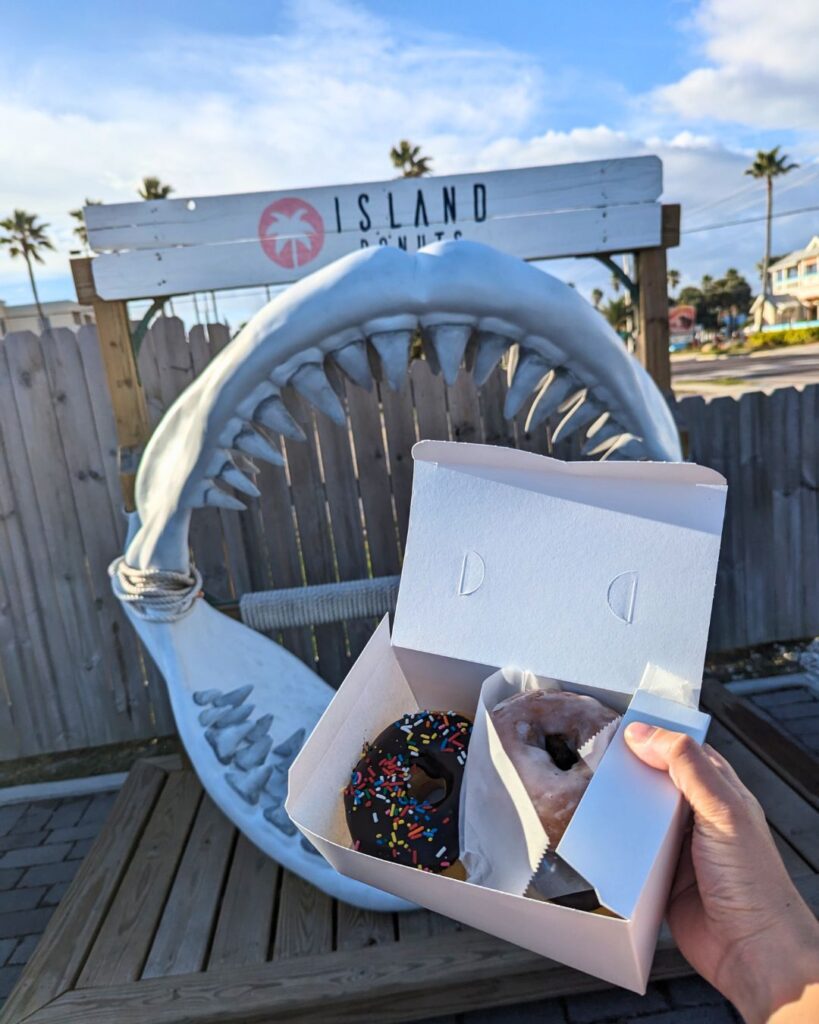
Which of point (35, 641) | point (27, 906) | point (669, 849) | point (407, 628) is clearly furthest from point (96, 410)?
point (669, 849)

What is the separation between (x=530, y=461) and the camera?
0.92 meters

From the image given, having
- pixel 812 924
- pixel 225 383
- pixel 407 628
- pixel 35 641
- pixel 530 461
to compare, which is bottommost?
pixel 35 641

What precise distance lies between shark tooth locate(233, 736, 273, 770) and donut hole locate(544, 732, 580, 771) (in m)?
1.14

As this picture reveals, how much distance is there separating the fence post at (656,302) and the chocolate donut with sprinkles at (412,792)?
6.45 ft

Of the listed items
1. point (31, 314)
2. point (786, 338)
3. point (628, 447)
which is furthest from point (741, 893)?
point (786, 338)

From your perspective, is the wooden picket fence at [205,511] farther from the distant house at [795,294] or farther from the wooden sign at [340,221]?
the distant house at [795,294]

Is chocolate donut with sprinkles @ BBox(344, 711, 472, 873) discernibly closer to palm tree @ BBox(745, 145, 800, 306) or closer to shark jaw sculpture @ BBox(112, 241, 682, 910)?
shark jaw sculpture @ BBox(112, 241, 682, 910)

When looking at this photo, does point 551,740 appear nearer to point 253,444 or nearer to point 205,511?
point 253,444

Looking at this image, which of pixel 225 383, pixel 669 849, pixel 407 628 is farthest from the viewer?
pixel 225 383

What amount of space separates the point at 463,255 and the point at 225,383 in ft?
1.98

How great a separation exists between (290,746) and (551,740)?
117 cm

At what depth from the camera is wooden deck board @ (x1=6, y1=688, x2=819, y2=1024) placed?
158cm

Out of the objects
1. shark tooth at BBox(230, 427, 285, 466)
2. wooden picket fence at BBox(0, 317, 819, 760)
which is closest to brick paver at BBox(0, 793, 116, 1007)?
wooden picket fence at BBox(0, 317, 819, 760)

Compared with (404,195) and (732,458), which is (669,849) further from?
(732,458)
